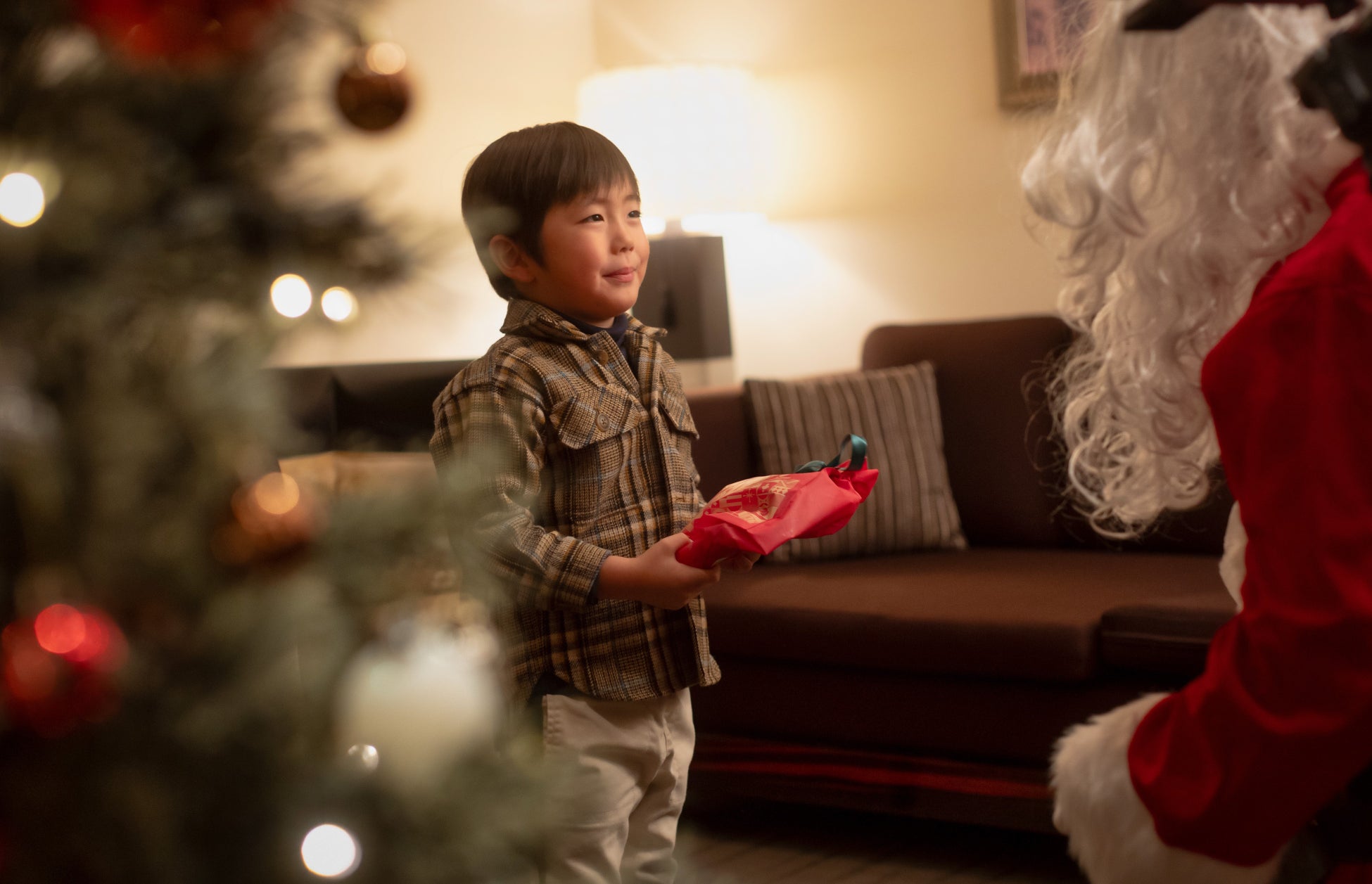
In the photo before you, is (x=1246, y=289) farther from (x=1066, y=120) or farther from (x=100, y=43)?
(x=100, y=43)

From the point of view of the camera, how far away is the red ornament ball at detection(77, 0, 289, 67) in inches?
17.8

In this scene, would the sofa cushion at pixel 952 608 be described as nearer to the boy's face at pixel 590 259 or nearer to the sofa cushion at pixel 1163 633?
the sofa cushion at pixel 1163 633

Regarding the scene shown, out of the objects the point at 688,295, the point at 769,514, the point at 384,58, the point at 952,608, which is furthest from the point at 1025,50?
the point at 384,58

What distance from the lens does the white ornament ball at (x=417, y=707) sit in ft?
1.64

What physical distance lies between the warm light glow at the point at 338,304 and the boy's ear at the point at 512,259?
92cm

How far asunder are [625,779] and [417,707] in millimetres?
890

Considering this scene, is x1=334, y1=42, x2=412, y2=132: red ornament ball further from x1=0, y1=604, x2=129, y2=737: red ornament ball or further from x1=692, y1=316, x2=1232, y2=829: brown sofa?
→ x1=692, y1=316, x2=1232, y2=829: brown sofa

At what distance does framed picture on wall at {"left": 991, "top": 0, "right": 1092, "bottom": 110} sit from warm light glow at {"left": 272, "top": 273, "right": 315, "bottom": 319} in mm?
3019


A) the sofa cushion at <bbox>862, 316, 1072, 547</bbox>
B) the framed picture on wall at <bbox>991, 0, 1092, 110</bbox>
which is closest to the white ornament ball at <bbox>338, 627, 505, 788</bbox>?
the sofa cushion at <bbox>862, 316, 1072, 547</bbox>

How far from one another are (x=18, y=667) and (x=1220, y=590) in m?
2.00

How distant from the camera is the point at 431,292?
1.71 ft

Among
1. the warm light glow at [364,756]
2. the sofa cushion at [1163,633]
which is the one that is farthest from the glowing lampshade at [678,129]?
the warm light glow at [364,756]

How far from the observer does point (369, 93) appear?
53 centimetres

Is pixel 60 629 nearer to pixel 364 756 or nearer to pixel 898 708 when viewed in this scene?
pixel 364 756
